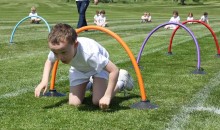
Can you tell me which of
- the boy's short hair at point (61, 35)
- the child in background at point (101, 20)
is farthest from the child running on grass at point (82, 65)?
the child in background at point (101, 20)

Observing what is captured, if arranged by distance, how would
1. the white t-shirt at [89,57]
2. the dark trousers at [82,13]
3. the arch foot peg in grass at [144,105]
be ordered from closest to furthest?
the white t-shirt at [89,57]
the arch foot peg in grass at [144,105]
the dark trousers at [82,13]

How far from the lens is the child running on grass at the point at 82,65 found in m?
4.95

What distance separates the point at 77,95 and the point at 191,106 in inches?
66.0

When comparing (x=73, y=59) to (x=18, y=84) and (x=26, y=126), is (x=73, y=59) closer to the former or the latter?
(x=26, y=126)

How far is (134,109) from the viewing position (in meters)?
5.61

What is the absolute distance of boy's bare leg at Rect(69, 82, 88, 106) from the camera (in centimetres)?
583

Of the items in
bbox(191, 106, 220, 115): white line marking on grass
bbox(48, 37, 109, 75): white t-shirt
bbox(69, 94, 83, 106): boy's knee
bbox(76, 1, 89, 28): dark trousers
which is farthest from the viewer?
bbox(76, 1, 89, 28): dark trousers

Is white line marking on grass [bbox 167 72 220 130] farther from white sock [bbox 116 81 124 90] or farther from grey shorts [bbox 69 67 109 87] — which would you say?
grey shorts [bbox 69 67 109 87]

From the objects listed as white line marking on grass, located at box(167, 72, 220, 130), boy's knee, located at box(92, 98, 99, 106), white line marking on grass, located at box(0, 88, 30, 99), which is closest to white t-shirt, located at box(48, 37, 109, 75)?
boy's knee, located at box(92, 98, 99, 106)

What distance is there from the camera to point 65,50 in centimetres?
498

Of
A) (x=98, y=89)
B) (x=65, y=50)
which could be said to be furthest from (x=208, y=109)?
(x=65, y=50)

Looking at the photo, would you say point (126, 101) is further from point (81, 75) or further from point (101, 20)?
point (101, 20)

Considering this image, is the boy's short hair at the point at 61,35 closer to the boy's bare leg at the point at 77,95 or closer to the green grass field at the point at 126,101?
the green grass field at the point at 126,101

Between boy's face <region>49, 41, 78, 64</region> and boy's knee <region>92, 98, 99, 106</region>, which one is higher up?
boy's face <region>49, 41, 78, 64</region>
